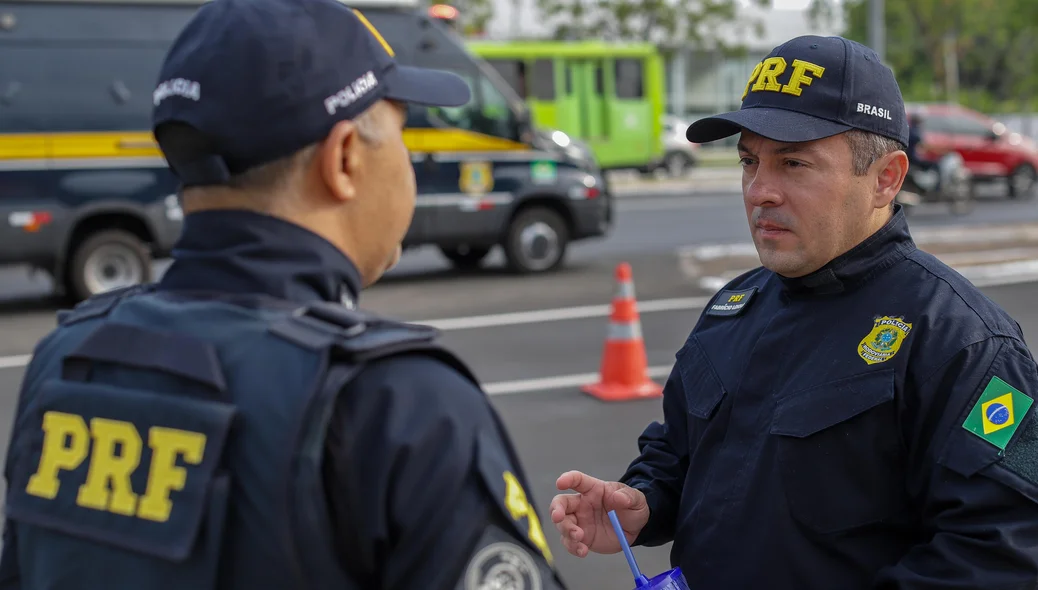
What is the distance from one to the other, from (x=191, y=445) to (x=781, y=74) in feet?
4.73

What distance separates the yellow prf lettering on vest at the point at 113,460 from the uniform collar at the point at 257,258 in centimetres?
20

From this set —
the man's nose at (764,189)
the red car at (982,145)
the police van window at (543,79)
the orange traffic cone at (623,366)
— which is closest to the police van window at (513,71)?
the police van window at (543,79)

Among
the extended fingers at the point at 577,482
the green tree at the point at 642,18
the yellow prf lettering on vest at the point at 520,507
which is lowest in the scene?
the extended fingers at the point at 577,482

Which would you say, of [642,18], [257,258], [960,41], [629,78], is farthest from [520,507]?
Result: [960,41]

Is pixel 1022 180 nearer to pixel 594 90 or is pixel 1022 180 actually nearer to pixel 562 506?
pixel 594 90

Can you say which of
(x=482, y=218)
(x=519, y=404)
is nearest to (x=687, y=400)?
(x=519, y=404)

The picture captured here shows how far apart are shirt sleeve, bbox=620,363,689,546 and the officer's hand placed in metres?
0.04

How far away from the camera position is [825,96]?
2.12 metres

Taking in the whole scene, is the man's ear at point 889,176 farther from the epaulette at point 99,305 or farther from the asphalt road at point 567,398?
the asphalt road at point 567,398

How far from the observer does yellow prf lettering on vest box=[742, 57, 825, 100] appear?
2152mm

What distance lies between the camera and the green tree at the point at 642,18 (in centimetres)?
3325

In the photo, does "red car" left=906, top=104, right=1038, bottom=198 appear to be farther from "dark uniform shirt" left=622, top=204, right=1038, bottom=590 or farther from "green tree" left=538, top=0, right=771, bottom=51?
"dark uniform shirt" left=622, top=204, right=1038, bottom=590

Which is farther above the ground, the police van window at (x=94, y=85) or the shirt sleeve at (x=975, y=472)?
the police van window at (x=94, y=85)

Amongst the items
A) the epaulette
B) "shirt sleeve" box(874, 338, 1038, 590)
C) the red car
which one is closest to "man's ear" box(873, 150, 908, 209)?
"shirt sleeve" box(874, 338, 1038, 590)
